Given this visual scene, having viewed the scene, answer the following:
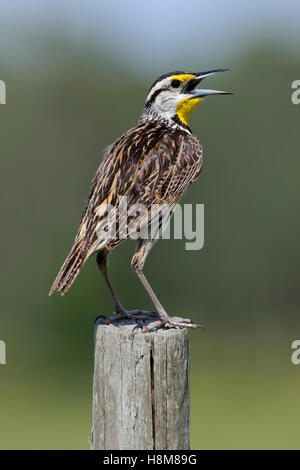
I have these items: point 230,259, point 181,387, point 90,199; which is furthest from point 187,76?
point 230,259

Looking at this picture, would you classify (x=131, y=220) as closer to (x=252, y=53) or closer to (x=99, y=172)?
(x=99, y=172)

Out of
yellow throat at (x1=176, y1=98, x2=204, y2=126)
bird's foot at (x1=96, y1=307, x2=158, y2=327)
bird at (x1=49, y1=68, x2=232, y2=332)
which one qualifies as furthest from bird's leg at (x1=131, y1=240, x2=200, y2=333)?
yellow throat at (x1=176, y1=98, x2=204, y2=126)

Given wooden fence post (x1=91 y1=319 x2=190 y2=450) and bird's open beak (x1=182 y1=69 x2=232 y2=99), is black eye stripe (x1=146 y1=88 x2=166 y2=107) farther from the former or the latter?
wooden fence post (x1=91 y1=319 x2=190 y2=450)

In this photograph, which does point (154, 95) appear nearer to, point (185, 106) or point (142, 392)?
point (185, 106)

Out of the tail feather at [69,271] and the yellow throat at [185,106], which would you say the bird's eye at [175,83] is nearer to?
the yellow throat at [185,106]

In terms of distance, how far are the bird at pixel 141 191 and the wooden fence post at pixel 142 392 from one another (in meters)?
0.25

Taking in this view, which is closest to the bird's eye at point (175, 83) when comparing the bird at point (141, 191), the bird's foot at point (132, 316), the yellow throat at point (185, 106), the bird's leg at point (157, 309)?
the bird at point (141, 191)

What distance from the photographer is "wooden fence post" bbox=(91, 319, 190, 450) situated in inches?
155

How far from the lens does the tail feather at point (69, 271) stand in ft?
14.2

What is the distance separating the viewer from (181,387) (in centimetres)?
402

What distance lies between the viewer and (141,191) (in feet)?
15.2

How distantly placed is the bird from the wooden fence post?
247mm

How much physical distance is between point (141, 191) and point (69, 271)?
2.12 ft

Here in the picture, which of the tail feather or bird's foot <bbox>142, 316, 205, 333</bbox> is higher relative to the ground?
the tail feather
